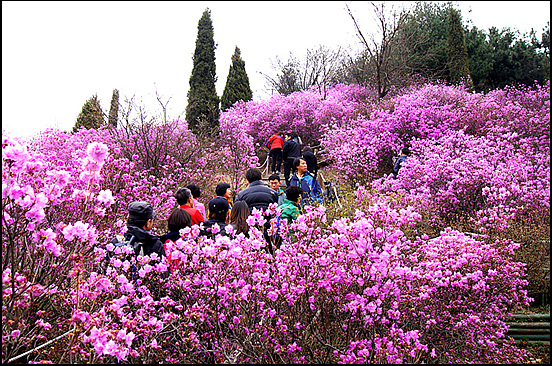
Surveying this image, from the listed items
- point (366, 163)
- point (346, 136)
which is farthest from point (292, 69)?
point (366, 163)

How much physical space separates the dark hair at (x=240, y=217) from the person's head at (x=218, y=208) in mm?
191

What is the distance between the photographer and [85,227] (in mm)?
2535

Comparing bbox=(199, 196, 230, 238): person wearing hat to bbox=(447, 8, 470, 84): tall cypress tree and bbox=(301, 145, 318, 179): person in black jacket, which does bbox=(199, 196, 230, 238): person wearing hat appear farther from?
bbox=(447, 8, 470, 84): tall cypress tree

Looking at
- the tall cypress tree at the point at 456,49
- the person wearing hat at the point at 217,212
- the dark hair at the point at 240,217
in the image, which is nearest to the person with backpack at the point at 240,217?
the dark hair at the point at 240,217

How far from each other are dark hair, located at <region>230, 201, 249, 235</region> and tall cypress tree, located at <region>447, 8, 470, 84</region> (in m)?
19.9

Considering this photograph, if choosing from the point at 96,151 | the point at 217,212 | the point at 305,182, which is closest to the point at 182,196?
the point at 217,212

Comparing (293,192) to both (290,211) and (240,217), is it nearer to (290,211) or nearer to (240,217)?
(290,211)

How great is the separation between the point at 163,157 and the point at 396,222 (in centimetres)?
713

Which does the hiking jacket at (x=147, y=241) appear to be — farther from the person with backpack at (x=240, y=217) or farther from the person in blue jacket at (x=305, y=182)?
the person in blue jacket at (x=305, y=182)

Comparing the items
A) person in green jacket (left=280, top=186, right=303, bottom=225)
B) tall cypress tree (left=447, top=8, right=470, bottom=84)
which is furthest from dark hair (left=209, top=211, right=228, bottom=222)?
tall cypress tree (left=447, top=8, right=470, bottom=84)

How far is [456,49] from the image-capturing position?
20875mm

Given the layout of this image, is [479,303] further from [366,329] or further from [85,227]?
[85,227]

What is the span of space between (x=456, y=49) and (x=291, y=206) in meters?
20.4

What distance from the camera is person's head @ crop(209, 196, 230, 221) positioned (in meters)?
4.23
